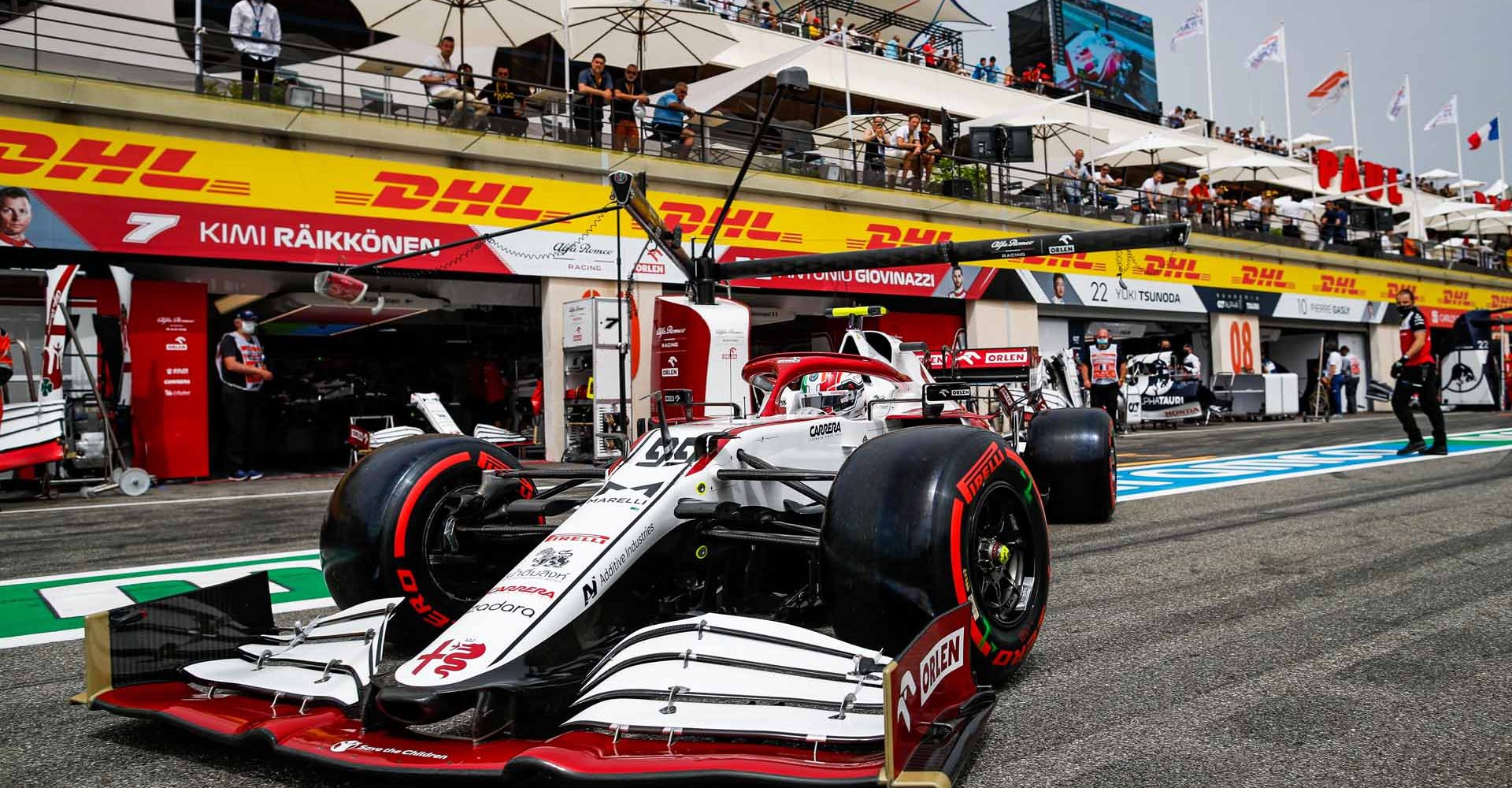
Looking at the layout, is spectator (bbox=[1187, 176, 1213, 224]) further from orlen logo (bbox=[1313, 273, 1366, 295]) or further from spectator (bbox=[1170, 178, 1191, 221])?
orlen logo (bbox=[1313, 273, 1366, 295])

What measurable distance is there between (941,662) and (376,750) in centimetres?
132

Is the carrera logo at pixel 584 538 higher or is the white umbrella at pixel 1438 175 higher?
the white umbrella at pixel 1438 175

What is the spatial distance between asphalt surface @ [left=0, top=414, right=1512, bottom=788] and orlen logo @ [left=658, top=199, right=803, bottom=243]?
398 inches

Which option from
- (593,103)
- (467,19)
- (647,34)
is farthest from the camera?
(593,103)

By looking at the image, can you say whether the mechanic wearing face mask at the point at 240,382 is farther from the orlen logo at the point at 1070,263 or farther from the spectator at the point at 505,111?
the orlen logo at the point at 1070,263

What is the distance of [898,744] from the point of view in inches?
76.7

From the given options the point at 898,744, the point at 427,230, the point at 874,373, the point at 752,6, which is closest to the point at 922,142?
the point at 752,6

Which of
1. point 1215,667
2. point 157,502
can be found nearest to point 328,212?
point 157,502

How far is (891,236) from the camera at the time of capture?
18953mm

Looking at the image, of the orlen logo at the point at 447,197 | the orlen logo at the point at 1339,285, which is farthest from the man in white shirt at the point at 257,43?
the orlen logo at the point at 1339,285

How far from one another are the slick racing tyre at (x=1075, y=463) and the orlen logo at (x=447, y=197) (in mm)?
9676

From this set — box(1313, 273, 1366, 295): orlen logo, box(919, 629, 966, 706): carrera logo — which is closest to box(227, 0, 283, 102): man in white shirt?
box(919, 629, 966, 706): carrera logo

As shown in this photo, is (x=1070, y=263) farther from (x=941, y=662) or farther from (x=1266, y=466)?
(x=941, y=662)

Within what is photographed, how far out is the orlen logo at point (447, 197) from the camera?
13117 mm
